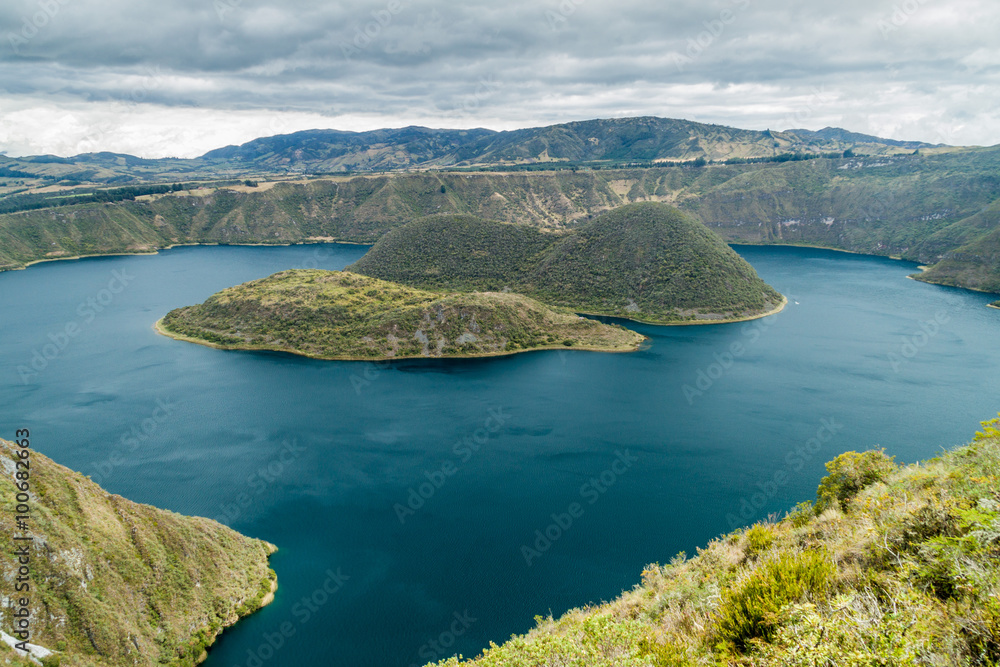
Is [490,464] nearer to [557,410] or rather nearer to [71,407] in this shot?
[557,410]

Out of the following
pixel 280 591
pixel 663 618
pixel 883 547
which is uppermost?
pixel 883 547

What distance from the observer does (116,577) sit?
105ft

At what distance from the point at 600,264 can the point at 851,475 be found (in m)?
110

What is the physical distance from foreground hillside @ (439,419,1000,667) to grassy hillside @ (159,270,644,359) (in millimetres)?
76893

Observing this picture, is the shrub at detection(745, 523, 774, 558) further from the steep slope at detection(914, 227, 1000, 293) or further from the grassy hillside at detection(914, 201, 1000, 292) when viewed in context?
the grassy hillside at detection(914, 201, 1000, 292)

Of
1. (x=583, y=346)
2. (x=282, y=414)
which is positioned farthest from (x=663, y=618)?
(x=583, y=346)

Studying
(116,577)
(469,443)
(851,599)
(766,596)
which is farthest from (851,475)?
(116,577)

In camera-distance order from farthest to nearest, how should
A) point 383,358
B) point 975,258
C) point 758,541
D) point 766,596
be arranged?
point 975,258 < point 383,358 < point 758,541 < point 766,596

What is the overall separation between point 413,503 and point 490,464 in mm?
10778

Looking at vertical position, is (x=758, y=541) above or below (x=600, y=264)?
below

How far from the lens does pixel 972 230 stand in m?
168

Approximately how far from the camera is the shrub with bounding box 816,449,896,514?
28612 millimetres

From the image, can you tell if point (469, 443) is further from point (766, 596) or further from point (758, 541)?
point (766, 596)

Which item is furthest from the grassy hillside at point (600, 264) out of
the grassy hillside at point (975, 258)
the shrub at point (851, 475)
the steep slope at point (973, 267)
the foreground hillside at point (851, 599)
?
the foreground hillside at point (851, 599)
